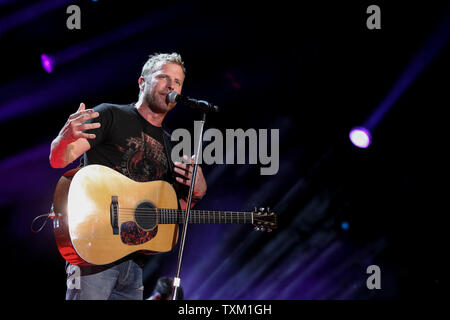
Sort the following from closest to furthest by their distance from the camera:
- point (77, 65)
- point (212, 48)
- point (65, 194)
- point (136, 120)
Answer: point (65, 194) → point (136, 120) → point (77, 65) → point (212, 48)

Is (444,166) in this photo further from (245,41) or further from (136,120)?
(136,120)

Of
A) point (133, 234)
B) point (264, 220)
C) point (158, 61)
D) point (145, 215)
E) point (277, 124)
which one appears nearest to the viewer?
point (133, 234)

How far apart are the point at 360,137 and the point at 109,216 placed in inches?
189

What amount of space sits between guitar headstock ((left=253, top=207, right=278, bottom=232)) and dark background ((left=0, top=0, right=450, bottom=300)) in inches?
114

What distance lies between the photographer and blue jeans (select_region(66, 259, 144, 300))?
86.5 inches

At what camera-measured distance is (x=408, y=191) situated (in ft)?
19.4

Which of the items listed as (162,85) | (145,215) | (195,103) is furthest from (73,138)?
(162,85)

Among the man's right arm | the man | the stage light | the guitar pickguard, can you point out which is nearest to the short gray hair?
the man

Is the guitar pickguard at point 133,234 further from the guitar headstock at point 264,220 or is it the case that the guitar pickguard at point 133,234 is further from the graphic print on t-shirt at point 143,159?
the guitar headstock at point 264,220

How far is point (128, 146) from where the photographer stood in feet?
8.42

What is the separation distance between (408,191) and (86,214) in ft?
17.2

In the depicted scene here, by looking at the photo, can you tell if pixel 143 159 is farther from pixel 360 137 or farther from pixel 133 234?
pixel 360 137

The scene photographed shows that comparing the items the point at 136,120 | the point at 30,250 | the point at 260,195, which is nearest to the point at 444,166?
the point at 260,195

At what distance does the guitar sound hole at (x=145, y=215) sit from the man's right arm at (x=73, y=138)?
512 millimetres
